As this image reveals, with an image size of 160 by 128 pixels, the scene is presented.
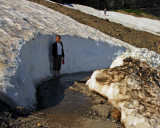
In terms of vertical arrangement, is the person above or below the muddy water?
above

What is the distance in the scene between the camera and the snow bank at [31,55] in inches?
201

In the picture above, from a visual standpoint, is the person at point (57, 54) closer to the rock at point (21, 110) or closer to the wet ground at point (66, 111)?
the wet ground at point (66, 111)

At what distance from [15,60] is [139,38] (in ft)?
50.6

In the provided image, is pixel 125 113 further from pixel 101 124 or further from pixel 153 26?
pixel 153 26

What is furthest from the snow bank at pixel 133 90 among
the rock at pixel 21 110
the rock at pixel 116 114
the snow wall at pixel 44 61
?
the rock at pixel 21 110

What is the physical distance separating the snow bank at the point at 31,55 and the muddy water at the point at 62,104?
375 mm

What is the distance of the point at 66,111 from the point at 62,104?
18.6 inches

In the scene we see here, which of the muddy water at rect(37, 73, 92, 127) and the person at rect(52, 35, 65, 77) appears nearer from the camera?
the muddy water at rect(37, 73, 92, 127)

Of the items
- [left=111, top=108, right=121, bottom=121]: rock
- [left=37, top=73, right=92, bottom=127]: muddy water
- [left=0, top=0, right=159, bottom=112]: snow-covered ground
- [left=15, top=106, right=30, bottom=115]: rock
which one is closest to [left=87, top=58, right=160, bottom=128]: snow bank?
[left=111, top=108, right=121, bottom=121]: rock

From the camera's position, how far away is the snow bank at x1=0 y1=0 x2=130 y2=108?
5098 mm

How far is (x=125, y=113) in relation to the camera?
5.11 meters

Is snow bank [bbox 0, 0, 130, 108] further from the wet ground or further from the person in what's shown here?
the wet ground

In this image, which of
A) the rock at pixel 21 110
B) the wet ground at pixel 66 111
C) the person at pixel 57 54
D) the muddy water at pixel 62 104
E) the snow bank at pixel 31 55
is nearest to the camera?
the wet ground at pixel 66 111

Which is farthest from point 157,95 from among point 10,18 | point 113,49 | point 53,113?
point 113,49
